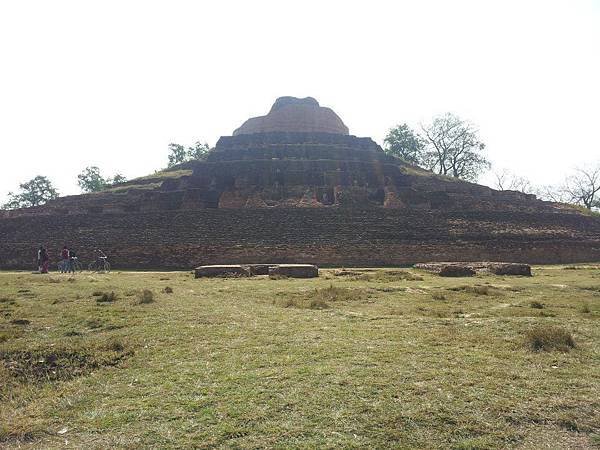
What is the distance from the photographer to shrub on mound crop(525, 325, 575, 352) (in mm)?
5453

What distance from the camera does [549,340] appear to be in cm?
559

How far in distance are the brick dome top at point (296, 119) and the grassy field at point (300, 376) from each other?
34994mm

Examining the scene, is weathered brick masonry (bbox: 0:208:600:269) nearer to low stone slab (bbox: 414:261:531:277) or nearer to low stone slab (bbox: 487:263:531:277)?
low stone slab (bbox: 414:261:531:277)

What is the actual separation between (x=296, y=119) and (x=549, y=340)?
3866 cm

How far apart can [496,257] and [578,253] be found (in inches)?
179

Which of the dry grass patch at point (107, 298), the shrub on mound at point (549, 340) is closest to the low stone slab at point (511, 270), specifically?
the shrub on mound at point (549, 340)

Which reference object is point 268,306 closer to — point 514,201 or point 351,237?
point 351,237

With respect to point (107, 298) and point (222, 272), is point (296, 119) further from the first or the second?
point (107, 298)

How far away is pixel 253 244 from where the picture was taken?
21.7 m

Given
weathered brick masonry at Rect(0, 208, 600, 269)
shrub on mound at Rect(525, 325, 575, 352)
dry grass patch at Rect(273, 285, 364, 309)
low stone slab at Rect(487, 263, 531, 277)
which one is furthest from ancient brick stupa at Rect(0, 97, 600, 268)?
shrub on mound at Rect(525, 325, 575, 352)

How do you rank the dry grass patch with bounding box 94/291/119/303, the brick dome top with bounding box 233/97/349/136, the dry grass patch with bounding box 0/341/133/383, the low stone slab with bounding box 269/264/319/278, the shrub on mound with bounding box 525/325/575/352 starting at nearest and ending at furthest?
the dry grass patch with bounding box 0/341/133/383, the shrub on mound with bounding box 525/325/575/352, the dry grass patch with bounding box 94/291/119/303, the low stone slab with bounding box 269/264/319/278, the brick dome top with bounding box 233/97/349/136

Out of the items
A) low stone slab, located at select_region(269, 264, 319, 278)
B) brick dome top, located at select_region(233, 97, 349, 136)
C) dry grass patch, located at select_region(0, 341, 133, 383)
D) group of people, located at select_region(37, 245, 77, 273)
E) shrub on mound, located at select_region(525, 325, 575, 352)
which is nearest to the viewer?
dry grass patch, located at select_region(0, 341, 133, 383)

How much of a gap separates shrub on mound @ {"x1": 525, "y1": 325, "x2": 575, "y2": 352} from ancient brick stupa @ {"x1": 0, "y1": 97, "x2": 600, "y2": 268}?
14.7 metres

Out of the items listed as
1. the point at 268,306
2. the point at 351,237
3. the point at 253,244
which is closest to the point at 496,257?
the point at 351,237
